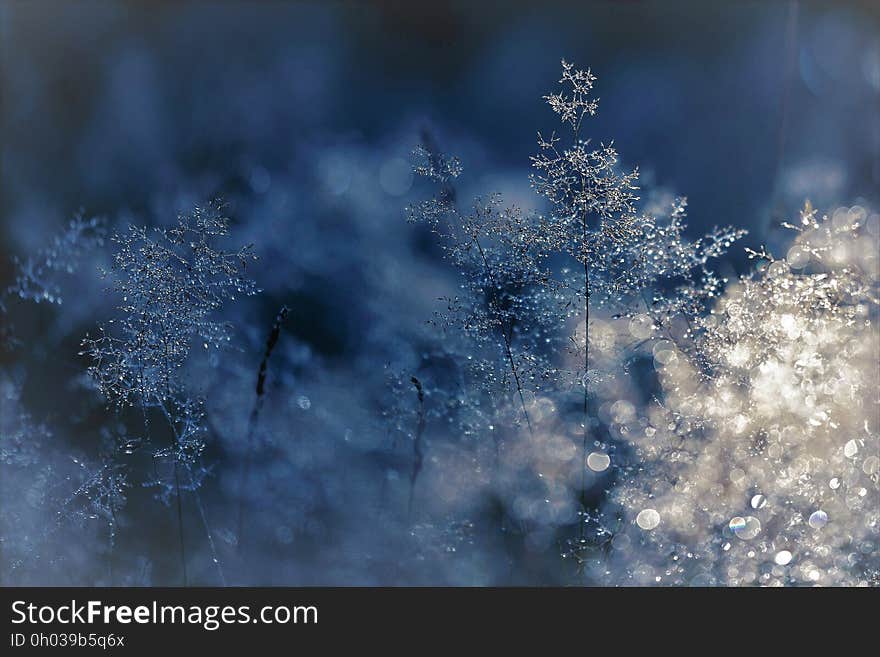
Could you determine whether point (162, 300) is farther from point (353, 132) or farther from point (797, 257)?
point (797, 257)

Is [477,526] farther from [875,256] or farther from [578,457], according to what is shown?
[875,256]

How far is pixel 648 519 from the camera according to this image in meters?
1.48

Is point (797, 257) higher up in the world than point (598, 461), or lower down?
higher up

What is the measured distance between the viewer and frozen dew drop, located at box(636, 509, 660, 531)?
148cm

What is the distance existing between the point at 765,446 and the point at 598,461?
16.9 inches

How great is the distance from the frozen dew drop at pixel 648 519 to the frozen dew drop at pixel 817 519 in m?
0.41

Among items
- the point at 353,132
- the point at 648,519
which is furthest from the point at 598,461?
the point at 353,132

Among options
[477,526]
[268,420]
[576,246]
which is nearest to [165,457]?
[268,420]

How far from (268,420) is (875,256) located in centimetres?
170

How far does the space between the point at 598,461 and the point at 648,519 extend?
0.20m

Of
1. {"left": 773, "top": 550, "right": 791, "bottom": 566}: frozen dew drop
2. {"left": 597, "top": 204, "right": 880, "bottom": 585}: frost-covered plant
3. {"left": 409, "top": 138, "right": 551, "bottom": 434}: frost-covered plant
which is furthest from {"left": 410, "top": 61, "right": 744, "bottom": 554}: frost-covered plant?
{"left": 773, "top": 550, "right": 791, "bottom": 566}: frozen dew drop

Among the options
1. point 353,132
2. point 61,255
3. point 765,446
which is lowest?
point 765,446

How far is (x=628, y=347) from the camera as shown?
4.89 ft
